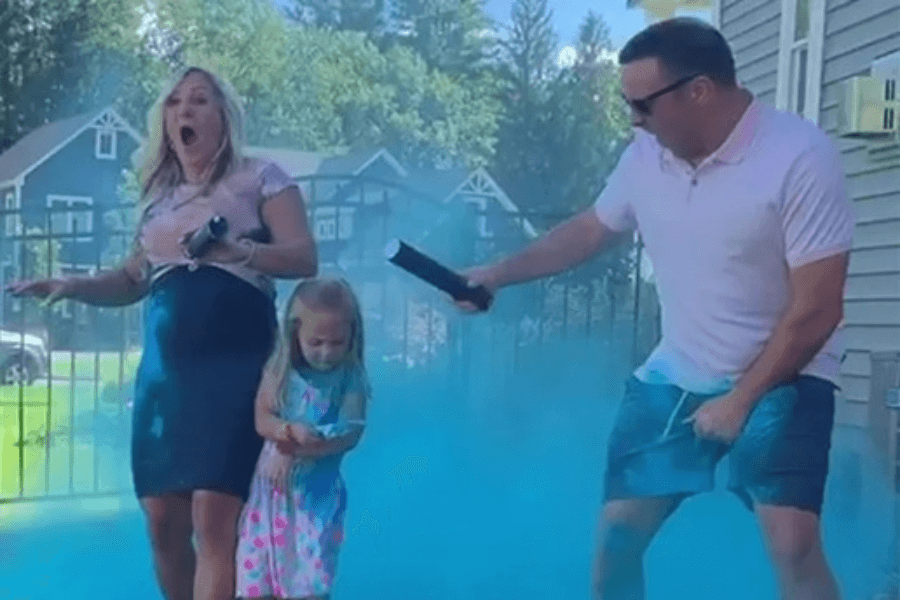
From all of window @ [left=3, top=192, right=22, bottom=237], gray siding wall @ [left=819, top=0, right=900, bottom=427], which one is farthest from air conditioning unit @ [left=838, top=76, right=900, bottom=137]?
window @ [left=3, top=192, right=22, bottom=237]

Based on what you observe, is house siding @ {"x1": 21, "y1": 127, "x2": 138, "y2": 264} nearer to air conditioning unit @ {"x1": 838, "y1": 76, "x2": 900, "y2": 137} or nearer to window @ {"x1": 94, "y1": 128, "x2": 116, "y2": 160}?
window @ {"x1": 94, "y1": 128, "x2": 116, "y2": 160}

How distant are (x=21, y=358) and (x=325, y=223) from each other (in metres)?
0.97

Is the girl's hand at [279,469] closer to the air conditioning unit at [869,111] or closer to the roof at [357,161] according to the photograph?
the roof at [357,161]

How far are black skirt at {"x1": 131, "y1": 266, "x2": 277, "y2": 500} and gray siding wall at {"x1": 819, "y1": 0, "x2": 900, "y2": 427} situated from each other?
1529 mm

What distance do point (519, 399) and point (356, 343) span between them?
2.12ft

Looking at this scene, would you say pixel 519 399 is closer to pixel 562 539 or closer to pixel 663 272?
pixel 562 539

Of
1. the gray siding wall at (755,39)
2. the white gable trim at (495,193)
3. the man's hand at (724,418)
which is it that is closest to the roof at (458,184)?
the white gable trim at (495,193)

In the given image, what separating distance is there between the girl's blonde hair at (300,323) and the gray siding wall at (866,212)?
127cm

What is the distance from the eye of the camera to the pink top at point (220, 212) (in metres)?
2.86

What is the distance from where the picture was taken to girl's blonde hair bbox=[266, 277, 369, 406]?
2.89m

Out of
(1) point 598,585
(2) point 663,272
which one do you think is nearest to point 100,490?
(1) point 598,585

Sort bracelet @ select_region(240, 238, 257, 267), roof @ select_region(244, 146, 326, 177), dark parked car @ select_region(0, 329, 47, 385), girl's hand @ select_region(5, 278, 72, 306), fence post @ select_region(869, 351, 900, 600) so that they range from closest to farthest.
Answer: bracelet @ select_region(240, 238, 257, 267) → girl's hand @ select_region(5, 278, 72, 306) → roof @ select_region(244, 146, 326, 177) → fence post @ select_region(869, 351, 900, 600) → dark parked car @ select_region(0, 329, 47, 385)

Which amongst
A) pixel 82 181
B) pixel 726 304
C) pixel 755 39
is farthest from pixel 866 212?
pixel 82 181

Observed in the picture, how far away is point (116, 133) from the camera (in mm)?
3371
